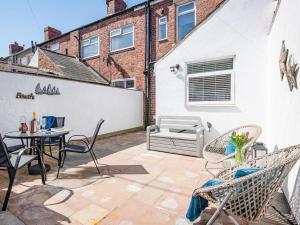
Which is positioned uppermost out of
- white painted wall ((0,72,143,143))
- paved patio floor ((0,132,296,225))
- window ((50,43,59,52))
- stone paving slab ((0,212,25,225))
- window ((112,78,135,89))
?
window ((50,43,59,52))

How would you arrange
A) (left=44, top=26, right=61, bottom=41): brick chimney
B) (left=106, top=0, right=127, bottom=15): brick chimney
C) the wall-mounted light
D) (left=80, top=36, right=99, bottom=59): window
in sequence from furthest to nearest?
(left=44, top=26, right=61, bottom=41): brick chimney
(left=80, top=36, right=99, bottom=59): window
(left=106, top=0, right=127, bottom=15): brick chimney
the wall-mounted light

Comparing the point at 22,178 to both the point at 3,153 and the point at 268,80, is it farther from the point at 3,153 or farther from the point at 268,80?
the point at 268,80

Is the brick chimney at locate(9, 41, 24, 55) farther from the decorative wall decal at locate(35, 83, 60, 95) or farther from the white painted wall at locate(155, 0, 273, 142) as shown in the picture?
the white painted wall at locate(155, 0, 273, 142)

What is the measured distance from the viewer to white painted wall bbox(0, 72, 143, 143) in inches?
169

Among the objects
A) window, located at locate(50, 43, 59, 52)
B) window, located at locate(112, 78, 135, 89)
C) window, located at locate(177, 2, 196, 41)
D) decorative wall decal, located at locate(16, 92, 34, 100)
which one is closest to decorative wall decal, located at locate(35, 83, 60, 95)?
decorative wall decal, located at locate(16, 92, 34, 100)

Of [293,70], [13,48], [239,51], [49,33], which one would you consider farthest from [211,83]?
[13,48]

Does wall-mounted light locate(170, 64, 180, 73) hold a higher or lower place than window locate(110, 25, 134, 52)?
lower

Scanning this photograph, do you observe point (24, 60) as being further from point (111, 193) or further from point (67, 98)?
point (111, 193)

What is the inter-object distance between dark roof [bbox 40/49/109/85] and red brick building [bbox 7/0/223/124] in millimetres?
443

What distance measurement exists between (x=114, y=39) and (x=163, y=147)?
7.09m

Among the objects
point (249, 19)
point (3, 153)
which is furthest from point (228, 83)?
point (3, 153)

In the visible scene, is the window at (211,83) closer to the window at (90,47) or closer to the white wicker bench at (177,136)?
the white wicker bench at (177,136)

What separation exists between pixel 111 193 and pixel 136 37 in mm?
7851

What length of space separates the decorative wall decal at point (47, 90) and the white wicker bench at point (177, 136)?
9.46ft
